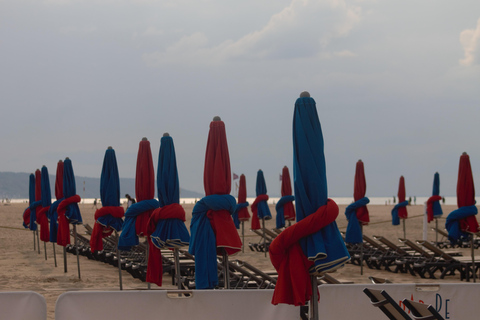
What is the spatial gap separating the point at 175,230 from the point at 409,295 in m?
→ 3.39

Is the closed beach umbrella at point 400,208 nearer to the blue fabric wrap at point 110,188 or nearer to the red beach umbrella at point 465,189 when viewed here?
the red beach umbrella at point 465,189

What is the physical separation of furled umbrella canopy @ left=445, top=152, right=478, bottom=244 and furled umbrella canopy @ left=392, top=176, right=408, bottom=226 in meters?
7.92

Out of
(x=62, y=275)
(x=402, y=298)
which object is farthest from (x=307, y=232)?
(x=62, y=275)

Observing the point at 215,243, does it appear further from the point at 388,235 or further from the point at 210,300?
the point at 388,235

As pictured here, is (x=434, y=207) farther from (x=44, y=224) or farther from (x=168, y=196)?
(x=168, y=196)

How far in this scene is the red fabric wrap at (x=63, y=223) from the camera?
35.2 ft

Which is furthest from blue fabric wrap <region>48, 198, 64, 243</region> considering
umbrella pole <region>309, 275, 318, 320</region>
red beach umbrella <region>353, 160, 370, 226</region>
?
umbrella pole <region>309, 275, 318, 320</region>

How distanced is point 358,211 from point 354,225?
316 mm

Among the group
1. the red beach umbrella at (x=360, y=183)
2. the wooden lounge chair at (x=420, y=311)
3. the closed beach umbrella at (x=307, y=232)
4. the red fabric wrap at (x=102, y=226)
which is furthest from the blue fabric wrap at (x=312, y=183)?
the red beach umbrella at (x=360, y=183)

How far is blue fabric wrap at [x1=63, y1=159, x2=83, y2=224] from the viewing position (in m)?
11.0

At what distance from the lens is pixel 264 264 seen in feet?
44.7

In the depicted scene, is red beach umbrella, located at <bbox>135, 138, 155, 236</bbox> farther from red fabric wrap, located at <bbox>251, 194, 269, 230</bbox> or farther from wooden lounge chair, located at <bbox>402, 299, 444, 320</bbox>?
red fabric wrap, located at <bbox>251, 194, 269, 230</bbox>

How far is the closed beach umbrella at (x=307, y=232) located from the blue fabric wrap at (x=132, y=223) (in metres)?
3.90

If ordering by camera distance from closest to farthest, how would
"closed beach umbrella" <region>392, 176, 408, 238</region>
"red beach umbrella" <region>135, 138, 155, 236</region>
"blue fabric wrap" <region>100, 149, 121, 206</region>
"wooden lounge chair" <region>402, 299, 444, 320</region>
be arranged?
"wooden lounge chair" <region>402, 299, 444, 320</region>, "red beach umbrella" <region>135, 138, 155, 236</region>, "blue fabric wrap" <region>100, 149, 121, 206</region>, "closed beach umbrella" <region>392, 176, 408, 238</region>
